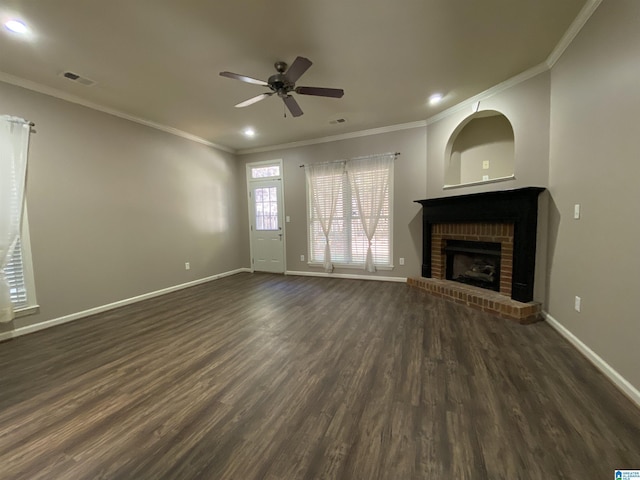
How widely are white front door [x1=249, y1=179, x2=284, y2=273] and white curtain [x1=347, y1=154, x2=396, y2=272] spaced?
5.53 feet

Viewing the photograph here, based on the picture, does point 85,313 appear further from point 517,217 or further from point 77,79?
point 517,217

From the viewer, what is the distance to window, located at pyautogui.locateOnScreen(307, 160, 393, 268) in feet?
15.2

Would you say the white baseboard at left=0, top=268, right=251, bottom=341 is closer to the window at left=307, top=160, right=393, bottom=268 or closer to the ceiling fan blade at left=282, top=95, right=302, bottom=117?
the window at left=307, top=160, right=393, bottom=268

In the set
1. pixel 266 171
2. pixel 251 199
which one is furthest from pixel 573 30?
pixel 251 199

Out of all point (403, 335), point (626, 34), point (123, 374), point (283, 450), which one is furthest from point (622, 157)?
point (123, 374)

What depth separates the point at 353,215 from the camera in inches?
191

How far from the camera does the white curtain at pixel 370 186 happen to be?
4559 mm

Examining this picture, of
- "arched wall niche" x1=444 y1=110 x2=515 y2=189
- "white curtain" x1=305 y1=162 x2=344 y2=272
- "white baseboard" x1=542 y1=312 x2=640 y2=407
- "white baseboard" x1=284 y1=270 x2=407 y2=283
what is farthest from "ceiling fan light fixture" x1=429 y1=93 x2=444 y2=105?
"white baseboard" x1=542 y1=312 x2=640 y2=407

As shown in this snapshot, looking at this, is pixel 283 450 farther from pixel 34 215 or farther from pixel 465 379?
pixel 34 215

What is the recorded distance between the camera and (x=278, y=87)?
258 centimetres

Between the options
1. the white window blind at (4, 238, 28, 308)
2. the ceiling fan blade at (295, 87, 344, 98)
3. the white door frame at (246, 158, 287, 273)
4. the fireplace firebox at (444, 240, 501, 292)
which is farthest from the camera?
the white door frame at (246, 158, 287, 273)

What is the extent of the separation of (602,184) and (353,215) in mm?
3316

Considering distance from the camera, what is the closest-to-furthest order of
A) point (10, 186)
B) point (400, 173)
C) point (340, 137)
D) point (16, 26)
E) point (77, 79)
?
point (16, 26) → point (10, 186) → point (77, 79) → point (400, 173) → point (340, 137)

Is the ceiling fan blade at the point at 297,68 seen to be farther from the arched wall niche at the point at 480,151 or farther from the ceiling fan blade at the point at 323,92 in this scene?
the arched wall niche at the point at 480,151
